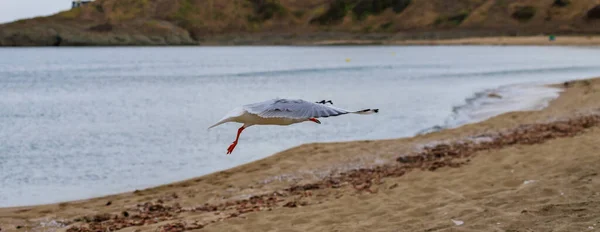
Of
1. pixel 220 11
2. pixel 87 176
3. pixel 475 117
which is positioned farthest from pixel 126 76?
pixel 220 11

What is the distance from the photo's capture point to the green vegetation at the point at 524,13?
13938 cm

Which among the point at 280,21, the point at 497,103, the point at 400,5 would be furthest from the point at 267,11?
the point at 497,103

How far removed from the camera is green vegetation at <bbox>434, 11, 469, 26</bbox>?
485 ft

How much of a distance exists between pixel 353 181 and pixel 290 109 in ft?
20.1

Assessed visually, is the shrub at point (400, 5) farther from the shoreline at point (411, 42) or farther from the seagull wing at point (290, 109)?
the seagull wing at point (290, 109)

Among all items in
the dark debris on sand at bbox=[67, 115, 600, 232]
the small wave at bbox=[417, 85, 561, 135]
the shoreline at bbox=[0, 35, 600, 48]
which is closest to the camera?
the dark debris on sand at bbox=[67, 115, 600, 232]

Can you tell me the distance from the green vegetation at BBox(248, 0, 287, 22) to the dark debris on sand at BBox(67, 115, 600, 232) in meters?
159

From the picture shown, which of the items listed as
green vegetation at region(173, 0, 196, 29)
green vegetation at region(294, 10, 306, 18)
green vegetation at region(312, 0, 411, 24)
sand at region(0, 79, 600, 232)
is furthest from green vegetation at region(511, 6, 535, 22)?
sand at region(0, 79, 600, 232)

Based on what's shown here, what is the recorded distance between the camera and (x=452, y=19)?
489 feet

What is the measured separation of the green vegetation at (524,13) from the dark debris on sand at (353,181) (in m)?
129

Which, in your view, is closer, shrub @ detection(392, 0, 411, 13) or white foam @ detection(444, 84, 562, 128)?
white foam @ detection(444, 84, 562, 128)

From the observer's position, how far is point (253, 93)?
4059 cm

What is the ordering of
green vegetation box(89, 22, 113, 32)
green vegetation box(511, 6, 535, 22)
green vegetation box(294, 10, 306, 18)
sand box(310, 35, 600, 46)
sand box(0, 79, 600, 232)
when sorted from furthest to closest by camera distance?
green vegetation box(294, 10, 306, 18), green vegetation box(89, 22, 113, 32), green vegetation box(511, 6, 535, 22), sand box(310, 35, 600, 46), sand box(0, 79, 600, 232)

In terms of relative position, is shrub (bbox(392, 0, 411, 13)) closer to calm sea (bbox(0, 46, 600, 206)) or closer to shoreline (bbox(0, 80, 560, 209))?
calm sea (bbox(0, 46, 600, 206))
